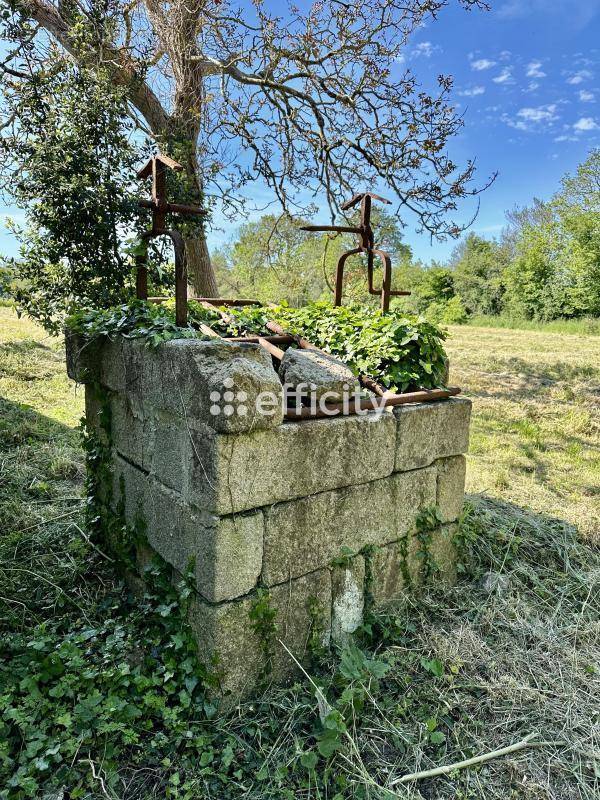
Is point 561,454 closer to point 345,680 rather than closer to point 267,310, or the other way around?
point 267,310

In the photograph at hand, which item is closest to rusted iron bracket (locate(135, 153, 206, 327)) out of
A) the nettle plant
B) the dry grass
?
the nettle plant

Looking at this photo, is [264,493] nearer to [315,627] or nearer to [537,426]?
[315,627]

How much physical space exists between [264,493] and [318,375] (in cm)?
71

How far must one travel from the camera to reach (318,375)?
2.63 metres

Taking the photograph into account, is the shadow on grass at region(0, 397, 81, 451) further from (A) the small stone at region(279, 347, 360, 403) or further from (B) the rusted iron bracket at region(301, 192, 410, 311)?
(B) the rusted iron bracket at region(301, 192, 410, 311)

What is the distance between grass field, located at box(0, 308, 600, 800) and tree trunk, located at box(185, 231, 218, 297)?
348 cm

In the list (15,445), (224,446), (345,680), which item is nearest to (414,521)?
(345,680)

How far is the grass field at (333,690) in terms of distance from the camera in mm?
2012

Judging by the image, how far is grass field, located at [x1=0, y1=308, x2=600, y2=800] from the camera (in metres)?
2.01

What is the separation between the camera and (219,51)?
20.5 feet

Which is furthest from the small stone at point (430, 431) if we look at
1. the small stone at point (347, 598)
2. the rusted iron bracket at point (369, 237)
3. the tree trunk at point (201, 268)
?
the tree trunk at point (201, 268)

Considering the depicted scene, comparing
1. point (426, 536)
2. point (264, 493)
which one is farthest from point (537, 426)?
point (264, 493)

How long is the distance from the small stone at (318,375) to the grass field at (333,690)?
123 cm

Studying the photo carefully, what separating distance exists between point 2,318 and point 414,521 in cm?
1211
